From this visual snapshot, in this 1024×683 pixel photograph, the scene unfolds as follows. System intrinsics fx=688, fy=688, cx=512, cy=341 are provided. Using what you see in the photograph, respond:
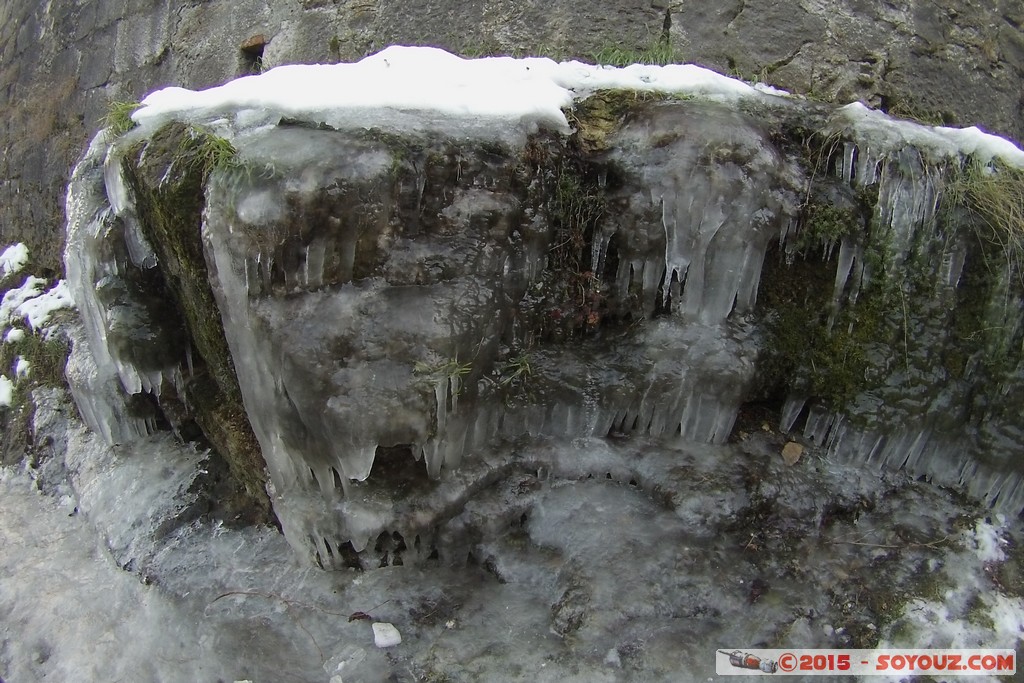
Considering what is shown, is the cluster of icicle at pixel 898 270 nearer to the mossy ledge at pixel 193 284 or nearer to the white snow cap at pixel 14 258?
the mossy ledge at pixel 193 284

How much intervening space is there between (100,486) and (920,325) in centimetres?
428

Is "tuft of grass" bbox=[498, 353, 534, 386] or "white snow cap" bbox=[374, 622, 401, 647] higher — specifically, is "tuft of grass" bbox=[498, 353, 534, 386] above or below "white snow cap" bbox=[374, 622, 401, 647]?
above

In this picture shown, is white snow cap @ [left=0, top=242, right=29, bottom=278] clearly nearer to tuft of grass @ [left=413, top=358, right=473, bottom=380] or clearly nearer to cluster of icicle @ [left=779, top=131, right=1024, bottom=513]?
tuft of grass @ [left=413, top=358, right=473, bottom=380]

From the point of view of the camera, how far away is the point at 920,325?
3057 mm

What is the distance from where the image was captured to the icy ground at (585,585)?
9.29 feet

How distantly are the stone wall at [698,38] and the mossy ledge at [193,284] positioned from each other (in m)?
1.62

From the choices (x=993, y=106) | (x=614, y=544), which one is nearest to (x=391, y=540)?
(x=614, y=544)

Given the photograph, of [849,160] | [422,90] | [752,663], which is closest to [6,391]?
[422,90]

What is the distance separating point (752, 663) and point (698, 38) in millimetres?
3033

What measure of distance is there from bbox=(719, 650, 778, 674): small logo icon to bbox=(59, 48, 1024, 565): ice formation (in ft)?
3.09

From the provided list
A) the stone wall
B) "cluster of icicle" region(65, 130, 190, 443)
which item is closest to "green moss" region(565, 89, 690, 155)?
the stone wall

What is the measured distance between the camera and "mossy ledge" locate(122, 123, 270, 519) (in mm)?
2537

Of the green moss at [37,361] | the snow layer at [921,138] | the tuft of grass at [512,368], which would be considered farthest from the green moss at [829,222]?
the green moss at [37,361]

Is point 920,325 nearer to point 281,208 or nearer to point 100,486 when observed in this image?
point 281,208
